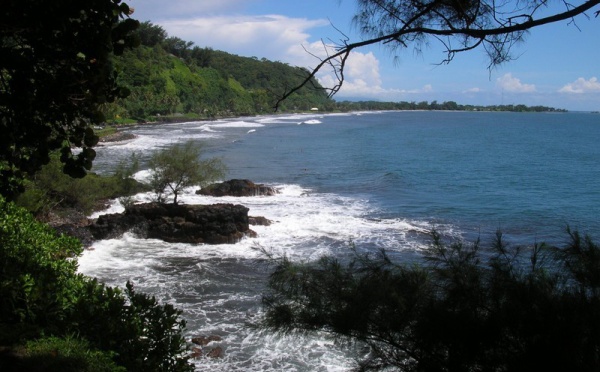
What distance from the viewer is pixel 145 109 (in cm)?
8800

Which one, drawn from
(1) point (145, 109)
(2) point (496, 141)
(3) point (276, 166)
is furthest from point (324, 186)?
(1) point (145, 109)

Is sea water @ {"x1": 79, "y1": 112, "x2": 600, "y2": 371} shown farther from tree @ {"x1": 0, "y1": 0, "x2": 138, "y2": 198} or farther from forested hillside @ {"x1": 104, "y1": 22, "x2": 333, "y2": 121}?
forested hillside @ {"x1": 104, "y1": 22, "x2": 333, "y2": 121}

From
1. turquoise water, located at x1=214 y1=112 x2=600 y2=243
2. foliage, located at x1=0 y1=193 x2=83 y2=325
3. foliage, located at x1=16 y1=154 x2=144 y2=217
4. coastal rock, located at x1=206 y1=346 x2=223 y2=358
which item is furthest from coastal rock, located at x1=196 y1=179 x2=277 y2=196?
foliage, located at x1=0 y1=193 x2=83 y2=325

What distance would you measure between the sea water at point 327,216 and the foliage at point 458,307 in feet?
1.31

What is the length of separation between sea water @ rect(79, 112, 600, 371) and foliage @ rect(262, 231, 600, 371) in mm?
400

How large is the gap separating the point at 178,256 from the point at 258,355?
7107 mm

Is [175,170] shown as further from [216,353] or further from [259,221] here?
[216,353]

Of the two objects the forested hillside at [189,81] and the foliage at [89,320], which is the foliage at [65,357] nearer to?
the foliage at [89,320]

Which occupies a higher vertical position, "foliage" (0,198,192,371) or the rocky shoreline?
"foliage" (0,198,192,371)

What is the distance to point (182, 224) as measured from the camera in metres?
18.8

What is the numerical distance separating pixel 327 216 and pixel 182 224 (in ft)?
21.1

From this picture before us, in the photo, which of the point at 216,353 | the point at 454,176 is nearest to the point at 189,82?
the point at 454,176

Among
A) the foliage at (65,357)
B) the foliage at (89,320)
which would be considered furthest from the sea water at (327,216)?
the foliage at (65,357)

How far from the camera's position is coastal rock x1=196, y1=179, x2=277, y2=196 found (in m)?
26.3
